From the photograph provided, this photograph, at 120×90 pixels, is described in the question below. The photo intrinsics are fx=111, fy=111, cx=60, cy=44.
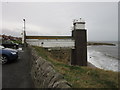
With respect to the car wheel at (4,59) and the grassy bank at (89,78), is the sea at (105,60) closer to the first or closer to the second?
the grassy bank at (89,78)

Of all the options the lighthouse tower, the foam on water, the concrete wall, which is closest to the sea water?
the foam on water

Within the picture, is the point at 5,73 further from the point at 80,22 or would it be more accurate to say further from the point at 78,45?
the point at 80,22

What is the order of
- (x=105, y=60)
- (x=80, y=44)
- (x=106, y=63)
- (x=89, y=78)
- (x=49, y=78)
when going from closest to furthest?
(x=49, y=78) < (x=89, y=78) < (x=80, y=44) < (x=106, y=63) < (x=105, y=60)

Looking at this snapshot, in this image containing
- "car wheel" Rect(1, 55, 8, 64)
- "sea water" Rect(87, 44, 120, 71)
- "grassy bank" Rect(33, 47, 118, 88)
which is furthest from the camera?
"sea water" Rect(87, 44, 120, 71)

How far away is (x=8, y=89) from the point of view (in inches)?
173

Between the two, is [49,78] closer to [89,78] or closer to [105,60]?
[89,78]

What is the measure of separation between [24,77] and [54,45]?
13003 mm

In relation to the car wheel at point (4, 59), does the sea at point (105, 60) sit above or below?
below

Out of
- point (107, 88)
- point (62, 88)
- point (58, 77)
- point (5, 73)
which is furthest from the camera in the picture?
point (5, 73)

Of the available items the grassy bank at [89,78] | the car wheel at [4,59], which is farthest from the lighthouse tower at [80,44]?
the car wheel at [4,59]

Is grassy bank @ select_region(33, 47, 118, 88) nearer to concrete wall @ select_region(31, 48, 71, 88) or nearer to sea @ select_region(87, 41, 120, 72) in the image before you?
concrete wall @ select_region(31, 48, 71, 88)

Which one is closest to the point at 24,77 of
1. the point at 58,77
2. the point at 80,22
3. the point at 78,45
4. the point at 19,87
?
the point at 19,87

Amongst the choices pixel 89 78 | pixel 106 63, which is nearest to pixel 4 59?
pixel 89 78

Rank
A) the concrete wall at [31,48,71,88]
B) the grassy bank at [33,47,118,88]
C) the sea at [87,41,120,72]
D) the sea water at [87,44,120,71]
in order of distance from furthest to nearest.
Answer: the sea water at [87,44,120,71] < the sea at [87,41,120,72] < the grassy bank at [33,47,118,88] < the concrete wall at [31,48,71,88]
